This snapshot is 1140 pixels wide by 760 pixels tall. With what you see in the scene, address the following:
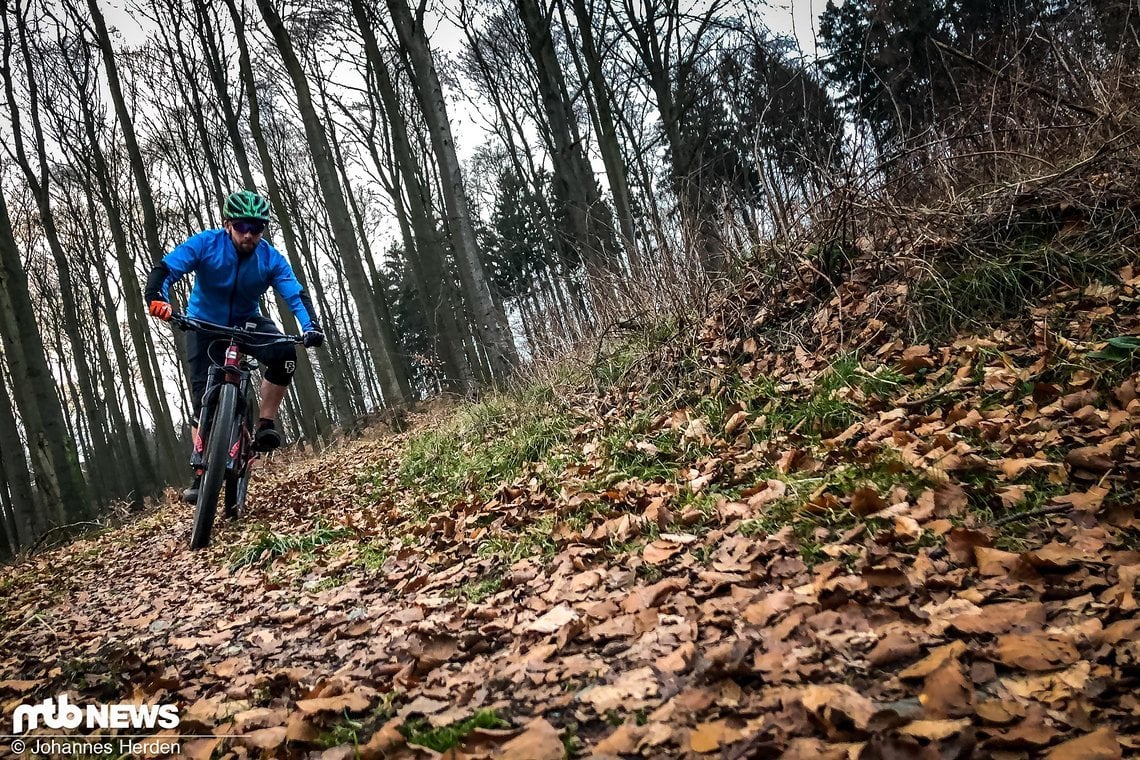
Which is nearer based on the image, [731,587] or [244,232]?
[731,587]

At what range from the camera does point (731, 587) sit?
76.4 inches

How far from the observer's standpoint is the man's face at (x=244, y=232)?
4473 millimetres

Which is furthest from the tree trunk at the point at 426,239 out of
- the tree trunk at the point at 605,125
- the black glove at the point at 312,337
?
the black glove at the point at 312,337

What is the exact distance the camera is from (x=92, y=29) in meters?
10.6

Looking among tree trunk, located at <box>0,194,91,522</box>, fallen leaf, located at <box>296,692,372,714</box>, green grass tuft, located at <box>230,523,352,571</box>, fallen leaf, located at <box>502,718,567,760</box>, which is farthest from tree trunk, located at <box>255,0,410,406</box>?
fallen leaf, located at <box>502,718,567,760</box>

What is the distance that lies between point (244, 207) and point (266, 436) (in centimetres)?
167

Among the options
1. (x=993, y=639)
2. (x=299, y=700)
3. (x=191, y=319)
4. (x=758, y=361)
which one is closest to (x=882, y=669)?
(x=993, y=639)

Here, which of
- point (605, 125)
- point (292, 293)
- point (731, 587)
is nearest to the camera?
point (731, 587)

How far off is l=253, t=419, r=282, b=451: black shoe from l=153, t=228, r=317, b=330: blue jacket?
78cm

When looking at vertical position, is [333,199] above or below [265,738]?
above

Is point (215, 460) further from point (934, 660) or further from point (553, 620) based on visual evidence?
point (934, 660)

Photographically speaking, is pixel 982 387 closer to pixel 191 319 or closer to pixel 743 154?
pixel 743 154

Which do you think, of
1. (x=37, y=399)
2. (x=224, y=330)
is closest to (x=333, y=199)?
(x=37, y=399)

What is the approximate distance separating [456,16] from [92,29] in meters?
6.24
